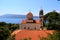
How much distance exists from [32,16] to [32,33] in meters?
17.7

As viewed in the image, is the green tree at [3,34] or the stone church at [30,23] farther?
the stone church at [30,23]

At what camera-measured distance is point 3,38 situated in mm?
30734

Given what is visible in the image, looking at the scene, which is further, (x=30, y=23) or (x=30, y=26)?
(x=30, y=23)

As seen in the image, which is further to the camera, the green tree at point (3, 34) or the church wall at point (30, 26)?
the church wall at point (30, 26)

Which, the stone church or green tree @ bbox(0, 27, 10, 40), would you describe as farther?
the stone church

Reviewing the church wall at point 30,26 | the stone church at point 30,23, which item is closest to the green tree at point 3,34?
the stone church at point 30,23

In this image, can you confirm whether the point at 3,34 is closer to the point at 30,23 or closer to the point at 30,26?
the point at 30,26

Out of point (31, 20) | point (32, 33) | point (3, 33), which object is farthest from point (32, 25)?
point (32, 33)

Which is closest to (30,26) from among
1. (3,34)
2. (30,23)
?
(30,23)

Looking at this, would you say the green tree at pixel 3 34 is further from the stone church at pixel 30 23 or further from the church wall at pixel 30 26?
the church wall at pixel 30 26

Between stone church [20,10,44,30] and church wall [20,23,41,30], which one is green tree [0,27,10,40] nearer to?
stone church [20,10,44,30]

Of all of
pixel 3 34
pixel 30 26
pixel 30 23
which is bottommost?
pixel 3 34

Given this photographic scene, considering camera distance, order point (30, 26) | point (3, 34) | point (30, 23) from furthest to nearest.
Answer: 1. point (30, 23)
2. point (30, 26)
3. point (3, 34)

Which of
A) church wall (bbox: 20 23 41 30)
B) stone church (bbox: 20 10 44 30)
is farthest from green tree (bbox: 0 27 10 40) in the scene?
church wall (bbox: 20 23 41 30)
